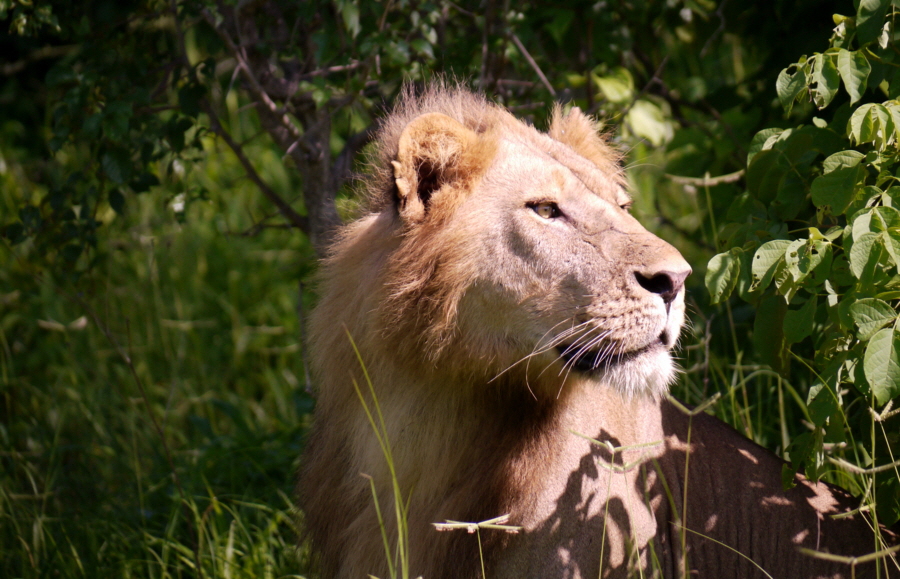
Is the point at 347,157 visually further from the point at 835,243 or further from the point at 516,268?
the point at 835,243

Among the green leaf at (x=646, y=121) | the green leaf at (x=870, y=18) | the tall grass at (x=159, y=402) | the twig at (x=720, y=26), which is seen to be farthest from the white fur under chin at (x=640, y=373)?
the twig at (x=720, y=26)

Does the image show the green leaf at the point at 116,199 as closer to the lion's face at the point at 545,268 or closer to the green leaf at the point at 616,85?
→ the lion's face at the point at 545,268

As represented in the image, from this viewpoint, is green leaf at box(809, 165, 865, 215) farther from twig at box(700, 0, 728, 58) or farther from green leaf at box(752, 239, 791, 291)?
twig at box(700, 0, 728, 58)

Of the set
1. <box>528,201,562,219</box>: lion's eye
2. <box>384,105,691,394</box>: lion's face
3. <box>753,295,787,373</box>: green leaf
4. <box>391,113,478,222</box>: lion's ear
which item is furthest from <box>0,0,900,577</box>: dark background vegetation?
<box>391,113,478,222</box>: lion's ear

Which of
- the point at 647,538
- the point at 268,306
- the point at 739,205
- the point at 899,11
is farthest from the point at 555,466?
the point at 268,306

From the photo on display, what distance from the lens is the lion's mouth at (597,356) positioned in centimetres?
222

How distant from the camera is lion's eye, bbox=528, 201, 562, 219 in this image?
7.72 ft

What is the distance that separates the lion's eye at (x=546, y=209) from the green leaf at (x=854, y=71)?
765 mm

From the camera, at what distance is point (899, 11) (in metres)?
2.16

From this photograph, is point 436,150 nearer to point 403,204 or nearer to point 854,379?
point 403,204

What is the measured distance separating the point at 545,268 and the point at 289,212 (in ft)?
5.94

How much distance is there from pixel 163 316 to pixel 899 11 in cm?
428

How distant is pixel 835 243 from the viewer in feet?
7.43

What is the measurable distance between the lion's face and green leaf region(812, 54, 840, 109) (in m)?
0.51
